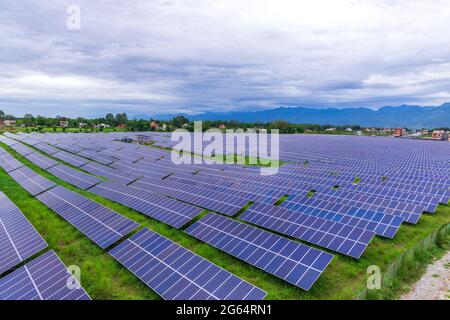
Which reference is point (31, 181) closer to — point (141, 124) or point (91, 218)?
point (91, 218)

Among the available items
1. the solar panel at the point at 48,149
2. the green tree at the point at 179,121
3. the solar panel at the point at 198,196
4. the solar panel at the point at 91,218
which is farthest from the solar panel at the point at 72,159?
the green tree at the point at 179,121

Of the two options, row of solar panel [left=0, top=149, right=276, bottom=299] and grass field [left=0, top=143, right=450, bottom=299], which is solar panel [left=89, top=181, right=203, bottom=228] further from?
row of solar panel [left=0, top=149, right=276, bottom=299]

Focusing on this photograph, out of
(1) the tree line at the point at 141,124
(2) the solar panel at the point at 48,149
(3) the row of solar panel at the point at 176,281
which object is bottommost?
(3) the row of solar panel at the point at 176,281

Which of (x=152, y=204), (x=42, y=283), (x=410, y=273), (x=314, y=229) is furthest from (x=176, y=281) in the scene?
(x=410, y=273)

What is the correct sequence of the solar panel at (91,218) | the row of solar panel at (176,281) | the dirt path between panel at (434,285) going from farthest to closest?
the solar panel at (91,218) → the dirt path between panel at (434,285) → the row of solar panel at (176,281)

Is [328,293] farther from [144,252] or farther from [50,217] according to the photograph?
[50,217]

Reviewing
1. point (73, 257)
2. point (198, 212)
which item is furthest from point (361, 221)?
point (73, 257)

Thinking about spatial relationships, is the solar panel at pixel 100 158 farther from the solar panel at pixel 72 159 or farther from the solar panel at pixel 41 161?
the solar panel at pixel 41 161

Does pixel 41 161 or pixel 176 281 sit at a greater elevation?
pixel 41 161
